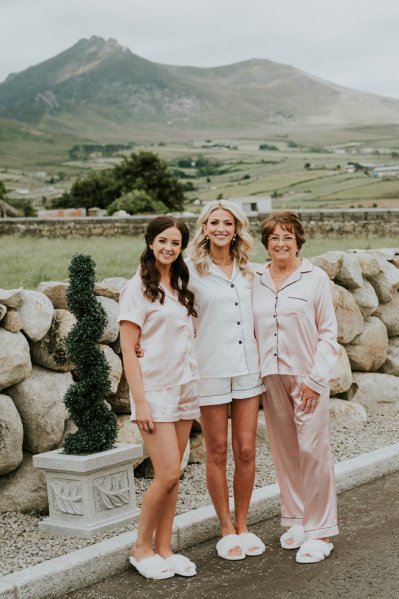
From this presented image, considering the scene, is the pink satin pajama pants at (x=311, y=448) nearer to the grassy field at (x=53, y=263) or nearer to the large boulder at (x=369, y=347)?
the grassy field at (x=53, y=263)

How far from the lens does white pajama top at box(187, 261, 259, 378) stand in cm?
554

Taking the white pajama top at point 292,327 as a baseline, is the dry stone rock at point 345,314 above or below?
below

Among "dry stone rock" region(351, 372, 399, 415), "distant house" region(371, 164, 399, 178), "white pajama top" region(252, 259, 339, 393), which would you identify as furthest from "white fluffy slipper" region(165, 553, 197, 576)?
"distant house" region(371, 164, 399, 178)

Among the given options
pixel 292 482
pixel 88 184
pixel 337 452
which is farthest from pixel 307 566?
pixel 88 184

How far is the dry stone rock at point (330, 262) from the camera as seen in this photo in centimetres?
994

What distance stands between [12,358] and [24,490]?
987 mm

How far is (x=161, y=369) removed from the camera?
531 centimetres

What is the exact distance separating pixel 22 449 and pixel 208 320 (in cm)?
213

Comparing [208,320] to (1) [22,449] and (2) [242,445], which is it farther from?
(1) [22,449]

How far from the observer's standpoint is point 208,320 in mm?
5543

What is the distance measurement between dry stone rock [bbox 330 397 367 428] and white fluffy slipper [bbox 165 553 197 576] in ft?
14.0

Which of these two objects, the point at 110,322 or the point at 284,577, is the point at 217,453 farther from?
the point at 110,322

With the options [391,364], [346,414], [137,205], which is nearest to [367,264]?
[391,364]

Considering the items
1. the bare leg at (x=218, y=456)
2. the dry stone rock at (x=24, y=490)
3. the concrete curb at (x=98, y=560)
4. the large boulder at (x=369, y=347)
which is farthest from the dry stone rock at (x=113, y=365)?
the large boulder at (x=369, y=347)
